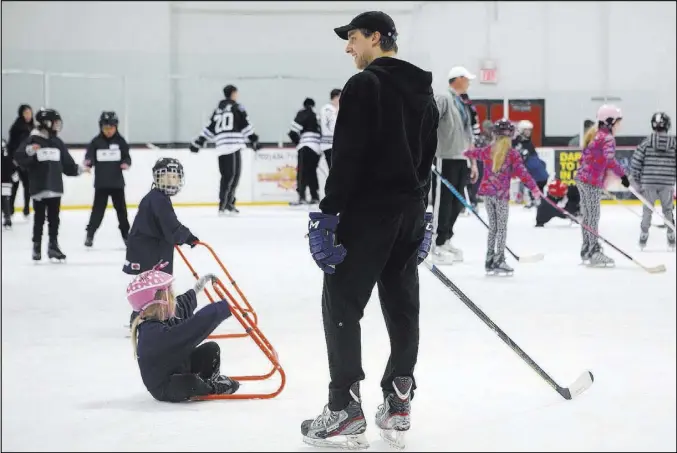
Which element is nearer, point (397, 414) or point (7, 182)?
point (397, 414)

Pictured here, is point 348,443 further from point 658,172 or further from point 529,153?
point 529,153

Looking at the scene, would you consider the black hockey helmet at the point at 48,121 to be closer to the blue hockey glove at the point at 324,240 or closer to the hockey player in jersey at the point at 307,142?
the blue hockey glove at the point at 324,240

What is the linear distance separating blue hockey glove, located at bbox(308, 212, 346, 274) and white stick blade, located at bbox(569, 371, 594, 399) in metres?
1.23

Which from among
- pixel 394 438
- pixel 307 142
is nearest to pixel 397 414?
pixel 394 438

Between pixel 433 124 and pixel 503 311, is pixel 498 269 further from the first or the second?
pixel 433 124

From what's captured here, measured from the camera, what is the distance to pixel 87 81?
53.6 ft

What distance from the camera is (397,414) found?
3.09 meters

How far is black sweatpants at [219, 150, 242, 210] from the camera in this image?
1245 cm

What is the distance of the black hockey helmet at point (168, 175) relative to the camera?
4367 millimetres

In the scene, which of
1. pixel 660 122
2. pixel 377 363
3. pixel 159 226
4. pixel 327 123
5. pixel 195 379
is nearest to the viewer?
pixel 195 379

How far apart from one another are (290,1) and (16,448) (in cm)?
1569

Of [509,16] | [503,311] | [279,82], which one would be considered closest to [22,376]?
[503,311]

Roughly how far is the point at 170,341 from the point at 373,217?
2.80 ft

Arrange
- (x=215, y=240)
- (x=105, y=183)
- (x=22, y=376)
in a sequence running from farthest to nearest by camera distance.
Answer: (x=215, y=240) → (x=105, y=183) → (x=22, y=376)
